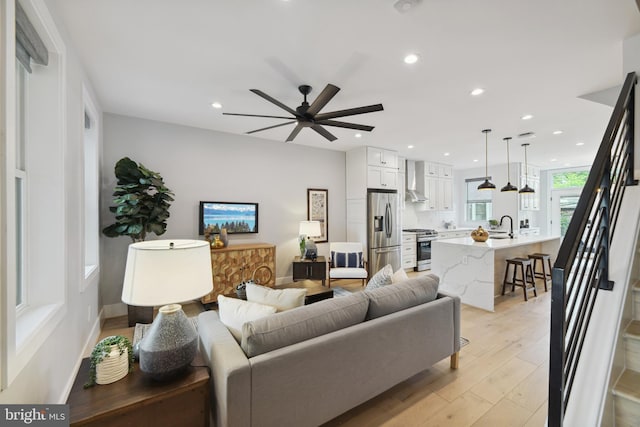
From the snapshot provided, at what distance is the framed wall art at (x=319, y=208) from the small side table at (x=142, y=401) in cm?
402

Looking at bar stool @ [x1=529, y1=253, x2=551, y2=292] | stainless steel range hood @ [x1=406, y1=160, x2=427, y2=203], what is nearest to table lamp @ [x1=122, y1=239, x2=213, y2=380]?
bar stool @ [x1=529, y1=253, x2=551, y2=292]

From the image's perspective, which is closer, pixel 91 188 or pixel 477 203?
pixel 91 188

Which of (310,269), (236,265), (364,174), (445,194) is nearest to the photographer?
(236,265)

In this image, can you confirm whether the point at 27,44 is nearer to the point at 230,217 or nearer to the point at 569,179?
the point at 230,217

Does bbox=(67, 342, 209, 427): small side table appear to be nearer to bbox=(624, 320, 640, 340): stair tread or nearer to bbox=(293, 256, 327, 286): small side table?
bbox=(624, 320, 640, 340): stair tread

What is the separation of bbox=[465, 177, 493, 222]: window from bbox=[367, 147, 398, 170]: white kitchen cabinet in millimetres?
3657

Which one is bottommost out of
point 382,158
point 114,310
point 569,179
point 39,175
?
point 114,310

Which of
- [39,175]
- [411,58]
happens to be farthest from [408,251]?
[39,175]

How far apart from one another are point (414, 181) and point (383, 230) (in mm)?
2134

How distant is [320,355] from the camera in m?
1.58

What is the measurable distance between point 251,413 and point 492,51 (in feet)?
9.89

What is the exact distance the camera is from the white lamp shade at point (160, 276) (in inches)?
48.3

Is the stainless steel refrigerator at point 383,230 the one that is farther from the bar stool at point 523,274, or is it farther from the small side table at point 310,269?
the bar stool at point 523,274

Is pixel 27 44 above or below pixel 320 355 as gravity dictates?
above
